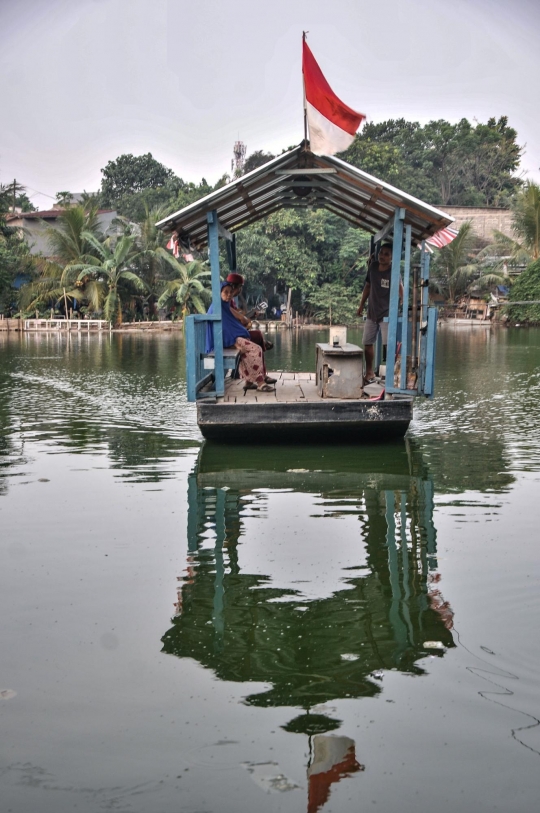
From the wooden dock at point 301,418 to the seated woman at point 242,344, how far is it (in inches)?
26.6

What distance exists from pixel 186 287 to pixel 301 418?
2410 cm

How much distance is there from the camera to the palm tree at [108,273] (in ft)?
99.3

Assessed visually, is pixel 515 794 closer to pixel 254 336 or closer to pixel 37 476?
pixel 37 476

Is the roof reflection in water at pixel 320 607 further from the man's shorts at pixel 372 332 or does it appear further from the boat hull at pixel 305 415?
the man's shorts at pixel 372 332

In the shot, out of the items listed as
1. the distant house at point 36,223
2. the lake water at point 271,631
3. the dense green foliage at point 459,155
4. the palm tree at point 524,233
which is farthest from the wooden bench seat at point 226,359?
the dense green foliage at point 459,155

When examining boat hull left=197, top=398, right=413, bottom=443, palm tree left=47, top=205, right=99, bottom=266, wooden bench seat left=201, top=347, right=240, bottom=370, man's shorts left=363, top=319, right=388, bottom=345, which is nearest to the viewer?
boat hull left=197, top=398, right=413, bottom=443

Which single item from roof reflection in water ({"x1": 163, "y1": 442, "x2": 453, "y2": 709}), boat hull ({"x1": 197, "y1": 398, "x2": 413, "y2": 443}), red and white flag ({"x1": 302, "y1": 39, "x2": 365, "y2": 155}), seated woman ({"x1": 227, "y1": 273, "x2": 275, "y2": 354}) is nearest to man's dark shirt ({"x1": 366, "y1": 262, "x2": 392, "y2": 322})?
seated woman ({"x1": 227, "y1": 273, "x2": 275, "y2": 354})

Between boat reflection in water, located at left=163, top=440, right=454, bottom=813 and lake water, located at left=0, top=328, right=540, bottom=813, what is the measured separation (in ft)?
0.04

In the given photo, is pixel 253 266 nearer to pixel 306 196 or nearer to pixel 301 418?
pixel 306 196

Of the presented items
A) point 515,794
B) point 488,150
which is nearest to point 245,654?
point 515,794

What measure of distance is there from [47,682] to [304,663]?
1.03m

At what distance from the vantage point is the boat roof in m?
7.48

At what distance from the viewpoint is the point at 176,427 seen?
9.54 meters

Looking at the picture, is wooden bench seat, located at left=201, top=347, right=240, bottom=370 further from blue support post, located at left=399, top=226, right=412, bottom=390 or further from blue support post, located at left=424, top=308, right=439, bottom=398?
blue support post, located at left=424, top=308, right=439, bottom=398
